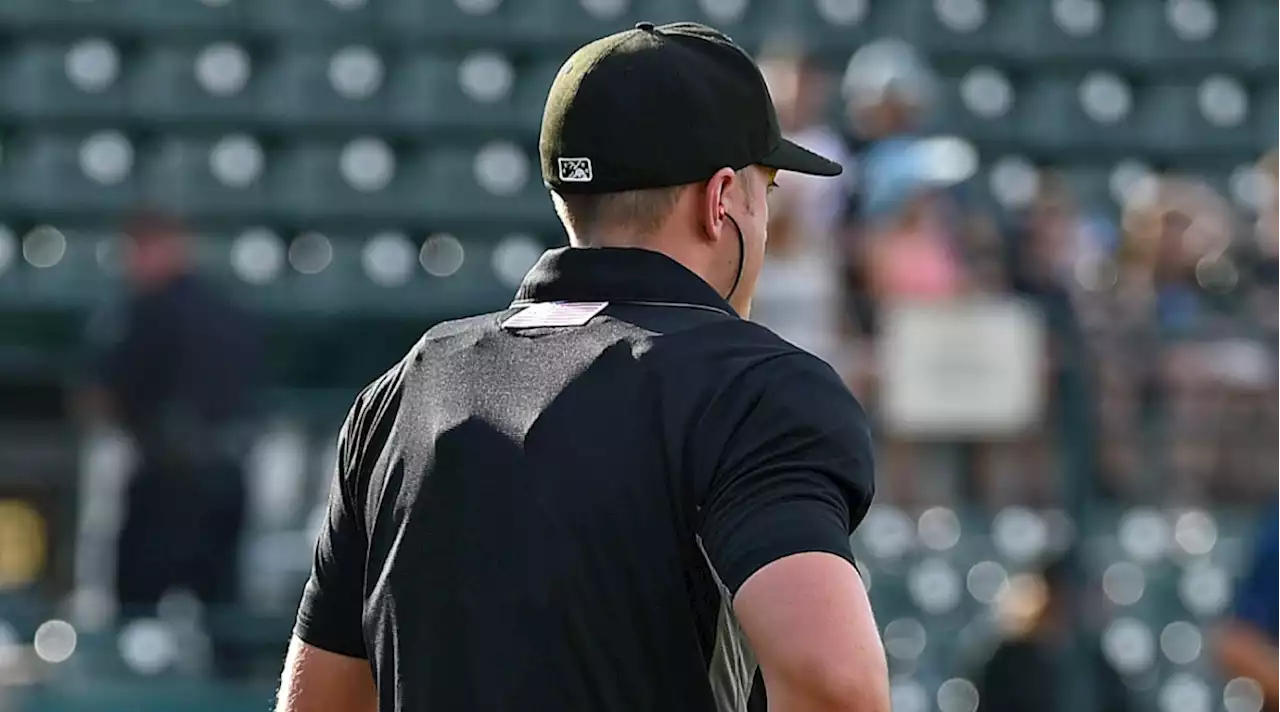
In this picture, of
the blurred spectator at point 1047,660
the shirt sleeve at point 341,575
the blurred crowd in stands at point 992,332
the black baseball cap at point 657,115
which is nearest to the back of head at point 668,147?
the black baseball cap at point 657,115

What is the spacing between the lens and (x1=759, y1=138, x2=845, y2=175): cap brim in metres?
2.23

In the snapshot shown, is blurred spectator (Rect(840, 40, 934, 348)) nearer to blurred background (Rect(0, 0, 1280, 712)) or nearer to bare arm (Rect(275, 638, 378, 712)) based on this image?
blurred background (Rect(0, 0, 1280, 712))

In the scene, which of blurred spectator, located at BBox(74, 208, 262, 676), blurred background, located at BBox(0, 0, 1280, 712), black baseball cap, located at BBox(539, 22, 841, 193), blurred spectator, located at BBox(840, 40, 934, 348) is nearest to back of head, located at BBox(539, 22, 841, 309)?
black baseball cap, located at BBox(539, 22, 841, 193)

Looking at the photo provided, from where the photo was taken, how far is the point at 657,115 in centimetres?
215

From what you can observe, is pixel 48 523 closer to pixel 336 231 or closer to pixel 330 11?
pixel 336 231

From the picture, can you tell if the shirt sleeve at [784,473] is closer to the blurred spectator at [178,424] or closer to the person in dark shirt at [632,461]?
the person in dark shirt at [632,461]

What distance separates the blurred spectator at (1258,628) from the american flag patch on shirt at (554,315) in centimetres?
362

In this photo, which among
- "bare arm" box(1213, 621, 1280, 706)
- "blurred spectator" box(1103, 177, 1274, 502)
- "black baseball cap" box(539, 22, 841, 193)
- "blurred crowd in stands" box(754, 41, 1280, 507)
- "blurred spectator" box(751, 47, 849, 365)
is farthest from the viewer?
"blurred spectator" box(1103, 177, 1274, 502)

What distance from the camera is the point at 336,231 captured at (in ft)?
29.9

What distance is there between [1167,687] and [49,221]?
483 centimetres

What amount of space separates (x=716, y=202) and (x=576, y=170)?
0.47ft

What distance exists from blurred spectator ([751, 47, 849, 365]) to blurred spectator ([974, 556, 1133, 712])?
0.95m

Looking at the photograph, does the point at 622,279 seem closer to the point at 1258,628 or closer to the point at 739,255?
the point at 739,255

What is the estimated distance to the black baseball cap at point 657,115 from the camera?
215 cm
